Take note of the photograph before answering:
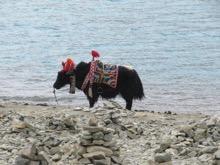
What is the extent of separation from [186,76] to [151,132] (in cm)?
822

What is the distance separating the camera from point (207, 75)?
1884cm

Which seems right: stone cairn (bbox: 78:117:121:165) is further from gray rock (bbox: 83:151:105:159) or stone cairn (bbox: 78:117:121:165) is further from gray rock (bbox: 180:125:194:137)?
gray rock (bbox: 180:125:194:137)

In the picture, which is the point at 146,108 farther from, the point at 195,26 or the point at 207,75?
the point at 195,26

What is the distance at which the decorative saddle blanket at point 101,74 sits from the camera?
12.8 metres

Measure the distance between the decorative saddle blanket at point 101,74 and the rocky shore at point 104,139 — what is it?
2.60 feet

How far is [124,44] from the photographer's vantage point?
22875 millimetres

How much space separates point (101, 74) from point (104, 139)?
432cm

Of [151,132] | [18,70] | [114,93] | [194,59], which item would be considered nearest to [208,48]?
[194,59]

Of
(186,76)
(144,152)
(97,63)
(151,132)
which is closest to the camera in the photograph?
(144,152)

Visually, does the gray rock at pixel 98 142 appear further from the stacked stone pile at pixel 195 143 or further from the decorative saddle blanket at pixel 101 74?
the decorative saddle blanket at pixel 101 74

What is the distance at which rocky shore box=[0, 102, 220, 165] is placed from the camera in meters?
8.48

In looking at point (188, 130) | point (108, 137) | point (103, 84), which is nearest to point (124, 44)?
point (103, 84)

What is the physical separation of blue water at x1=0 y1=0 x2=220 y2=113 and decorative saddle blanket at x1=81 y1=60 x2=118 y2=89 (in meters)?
2.76

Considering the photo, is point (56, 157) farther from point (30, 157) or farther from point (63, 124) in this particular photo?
point (63, 124)
